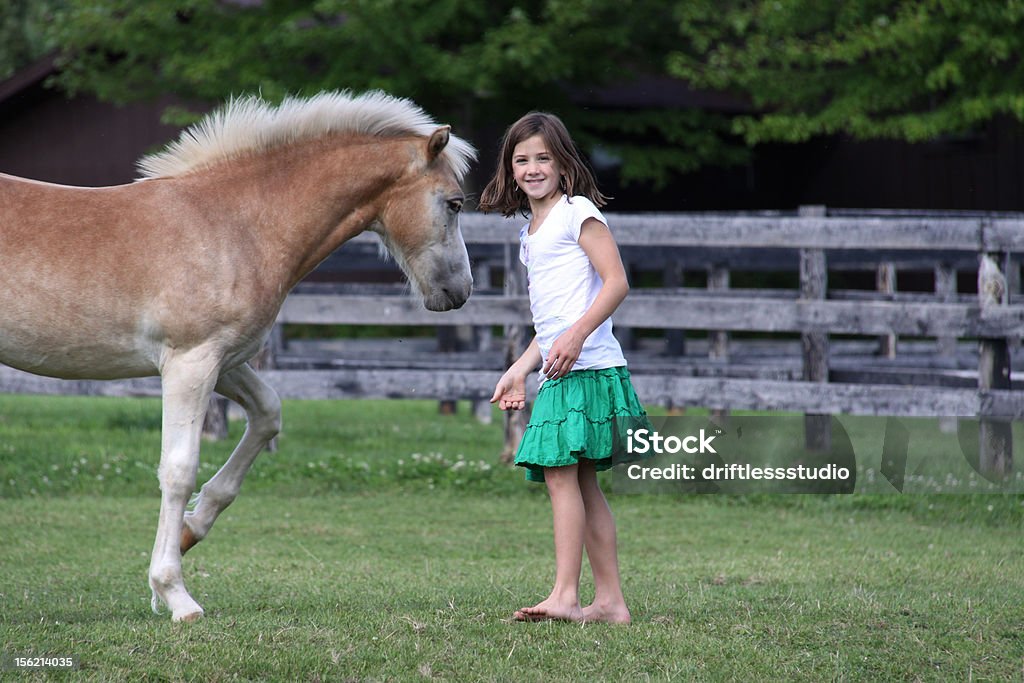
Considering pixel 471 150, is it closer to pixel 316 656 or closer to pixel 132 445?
pixel 316 656

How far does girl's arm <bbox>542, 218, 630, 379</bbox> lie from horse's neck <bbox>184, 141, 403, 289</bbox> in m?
0.94

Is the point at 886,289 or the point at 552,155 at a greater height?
the point at 552,155

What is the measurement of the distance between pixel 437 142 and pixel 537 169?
1.64 ft

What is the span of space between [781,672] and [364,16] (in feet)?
43.4

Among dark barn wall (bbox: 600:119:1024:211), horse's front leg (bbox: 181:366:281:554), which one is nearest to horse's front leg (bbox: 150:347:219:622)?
horse's front leg (bbox: 181:366:281:554)

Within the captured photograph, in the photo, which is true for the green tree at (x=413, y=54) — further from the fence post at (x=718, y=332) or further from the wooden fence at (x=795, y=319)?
the wooden fence at (x=795, y=319)

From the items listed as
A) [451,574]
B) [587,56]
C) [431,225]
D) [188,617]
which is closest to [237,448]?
[188,617]

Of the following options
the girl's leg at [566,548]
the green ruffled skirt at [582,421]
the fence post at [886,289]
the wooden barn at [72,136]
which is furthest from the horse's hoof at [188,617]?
the wooden barn at [72,136]

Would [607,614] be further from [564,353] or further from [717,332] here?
[717,332]

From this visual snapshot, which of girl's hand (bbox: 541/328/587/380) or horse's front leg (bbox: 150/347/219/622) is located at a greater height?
girl's hand (bbox: 541/328/587/380)

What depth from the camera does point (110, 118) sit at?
22406 mm

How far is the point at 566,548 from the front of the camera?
4.55m

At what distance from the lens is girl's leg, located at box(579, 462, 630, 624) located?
470 cm

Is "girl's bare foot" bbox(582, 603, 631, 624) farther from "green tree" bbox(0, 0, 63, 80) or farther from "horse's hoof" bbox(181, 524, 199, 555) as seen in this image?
"green tree" bbox(0, 0, 63, 80)
